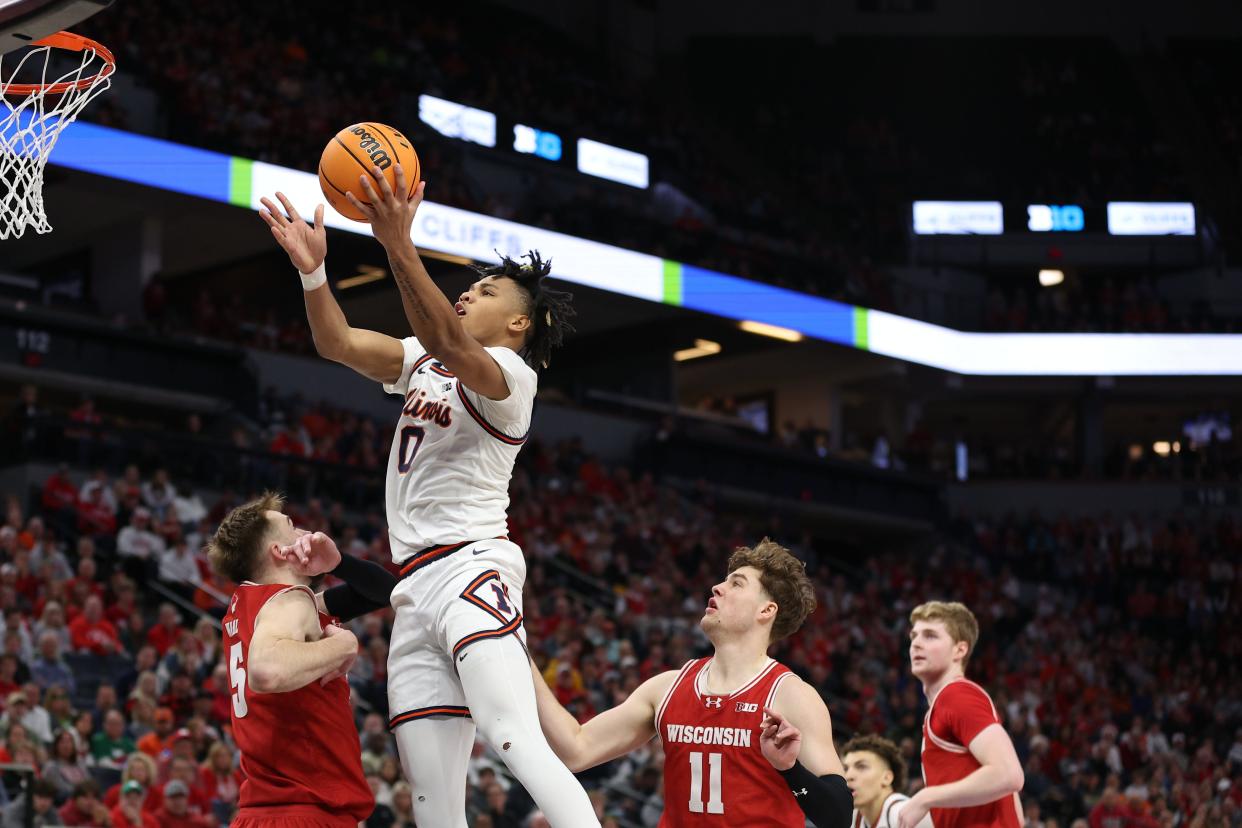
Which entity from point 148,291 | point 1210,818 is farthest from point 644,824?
point 148,291

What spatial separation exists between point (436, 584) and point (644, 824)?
28.9 ft

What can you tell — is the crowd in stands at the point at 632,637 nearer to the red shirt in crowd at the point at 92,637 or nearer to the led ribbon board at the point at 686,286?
the red shirt in crowd at the point at 92,637

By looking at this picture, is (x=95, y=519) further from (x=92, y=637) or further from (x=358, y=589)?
(x=358, y=589)

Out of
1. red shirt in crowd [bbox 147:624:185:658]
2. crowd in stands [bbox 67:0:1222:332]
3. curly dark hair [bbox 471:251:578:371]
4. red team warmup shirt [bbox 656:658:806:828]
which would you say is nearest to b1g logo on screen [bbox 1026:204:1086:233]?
crowd in stands [bbox 67:0:1222:332]

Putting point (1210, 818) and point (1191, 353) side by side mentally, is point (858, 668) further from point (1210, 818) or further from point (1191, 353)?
point (1191, 353)

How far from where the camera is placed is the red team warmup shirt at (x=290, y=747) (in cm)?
523

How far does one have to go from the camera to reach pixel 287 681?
504cm

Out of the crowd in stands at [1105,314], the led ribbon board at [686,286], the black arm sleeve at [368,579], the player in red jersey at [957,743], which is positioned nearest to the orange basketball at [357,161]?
the black arm sleeve at [368,579]

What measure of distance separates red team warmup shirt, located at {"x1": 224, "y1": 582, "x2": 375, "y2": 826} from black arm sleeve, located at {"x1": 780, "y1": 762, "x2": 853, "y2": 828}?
1367 millimetres

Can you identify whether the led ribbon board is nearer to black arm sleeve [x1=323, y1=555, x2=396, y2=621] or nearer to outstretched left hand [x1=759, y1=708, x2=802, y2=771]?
black arm sleeve [x1=323, y1=555, x2=396, y2=621]

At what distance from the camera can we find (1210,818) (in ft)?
50.5

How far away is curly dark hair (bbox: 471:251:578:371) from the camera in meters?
5.79

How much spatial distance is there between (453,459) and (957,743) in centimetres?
249

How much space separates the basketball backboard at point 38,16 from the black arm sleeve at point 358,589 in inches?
76.2
